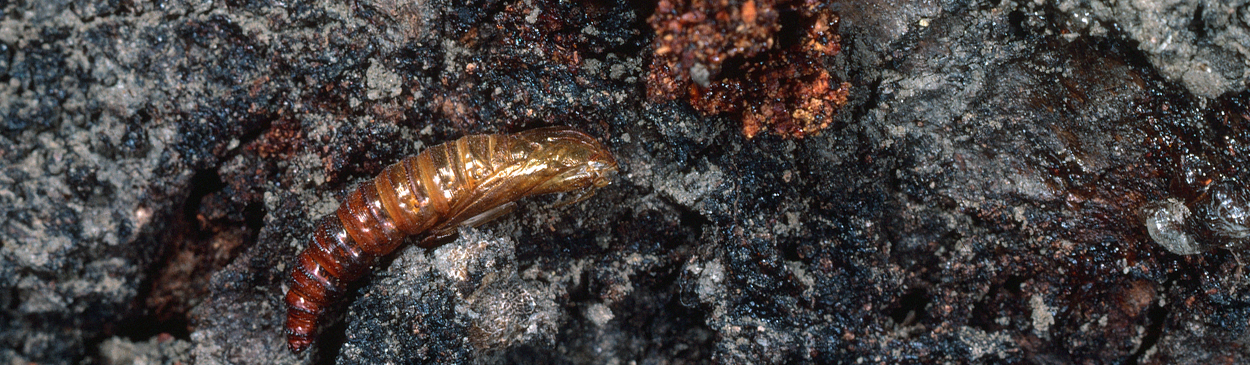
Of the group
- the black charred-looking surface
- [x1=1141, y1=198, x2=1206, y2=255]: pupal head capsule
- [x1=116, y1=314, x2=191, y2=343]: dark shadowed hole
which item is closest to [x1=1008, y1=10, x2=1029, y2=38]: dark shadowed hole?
the black charred-looking surface

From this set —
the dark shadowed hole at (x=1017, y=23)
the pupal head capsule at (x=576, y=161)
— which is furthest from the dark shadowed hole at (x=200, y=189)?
the dark shadowed hole at (x=1017, y=23)

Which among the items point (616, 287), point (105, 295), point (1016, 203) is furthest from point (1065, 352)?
point (105, 295)

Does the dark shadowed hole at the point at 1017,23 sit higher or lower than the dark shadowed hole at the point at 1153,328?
higher

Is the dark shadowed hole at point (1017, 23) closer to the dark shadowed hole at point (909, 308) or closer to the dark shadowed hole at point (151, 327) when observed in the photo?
the dark shadowed hole at point (909, 308)

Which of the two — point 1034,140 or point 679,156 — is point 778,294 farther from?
point 1034,140

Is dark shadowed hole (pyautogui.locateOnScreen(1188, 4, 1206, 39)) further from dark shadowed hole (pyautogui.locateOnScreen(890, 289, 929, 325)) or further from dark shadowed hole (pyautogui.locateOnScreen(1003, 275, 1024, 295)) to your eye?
dark shadowed hole (pyautogui.locateOnScreen(890, 289, 929, 325))

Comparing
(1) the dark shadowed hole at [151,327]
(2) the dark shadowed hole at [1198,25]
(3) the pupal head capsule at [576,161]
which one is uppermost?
(2) the dark shadowed hole at [1198,25]
